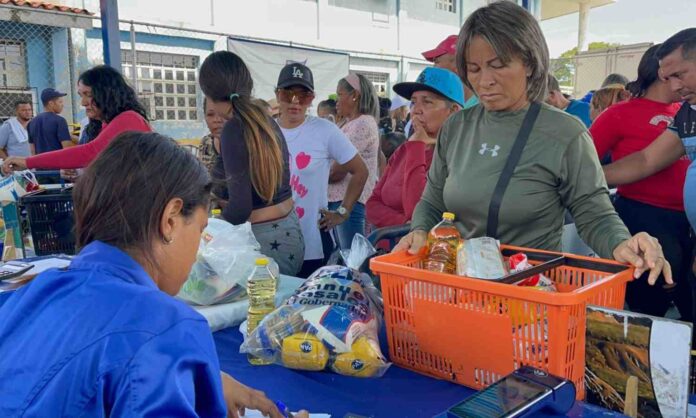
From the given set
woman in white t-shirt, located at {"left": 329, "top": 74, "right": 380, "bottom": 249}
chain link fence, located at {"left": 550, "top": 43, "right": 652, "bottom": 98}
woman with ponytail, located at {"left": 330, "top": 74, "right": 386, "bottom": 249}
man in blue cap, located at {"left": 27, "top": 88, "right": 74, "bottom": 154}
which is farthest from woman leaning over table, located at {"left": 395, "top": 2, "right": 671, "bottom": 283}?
chain link fence, located at {"left": 550, "top": 43, "right": 652, "bottom": 98}

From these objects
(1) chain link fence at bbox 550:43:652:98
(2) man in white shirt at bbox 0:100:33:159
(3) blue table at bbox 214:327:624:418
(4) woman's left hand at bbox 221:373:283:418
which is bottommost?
(3) blue table at bbox 214:327:624:418

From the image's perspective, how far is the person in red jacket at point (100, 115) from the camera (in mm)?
2758

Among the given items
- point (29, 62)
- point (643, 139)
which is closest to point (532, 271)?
point (643, 139)

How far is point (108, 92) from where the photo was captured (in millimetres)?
2816

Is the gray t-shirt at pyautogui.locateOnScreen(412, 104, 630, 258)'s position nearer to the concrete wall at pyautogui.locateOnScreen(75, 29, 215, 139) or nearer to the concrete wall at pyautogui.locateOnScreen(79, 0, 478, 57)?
the concrete wall at pyautogui.locateOnScreen(75, 29, 215, 139)

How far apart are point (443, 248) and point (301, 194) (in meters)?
1.69

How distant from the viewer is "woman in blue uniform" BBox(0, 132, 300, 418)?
26.0 inches

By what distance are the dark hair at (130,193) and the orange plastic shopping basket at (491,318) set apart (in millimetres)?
578

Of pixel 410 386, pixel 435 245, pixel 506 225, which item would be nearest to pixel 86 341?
pixel 410 386

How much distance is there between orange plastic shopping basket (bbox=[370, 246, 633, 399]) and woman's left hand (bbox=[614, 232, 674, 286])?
1.1 inches

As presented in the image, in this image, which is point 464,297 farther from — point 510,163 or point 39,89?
point 39,89

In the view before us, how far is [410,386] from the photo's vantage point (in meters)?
1.19

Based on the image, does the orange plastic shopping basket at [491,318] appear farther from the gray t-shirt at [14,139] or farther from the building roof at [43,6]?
the building roof at [43,6]

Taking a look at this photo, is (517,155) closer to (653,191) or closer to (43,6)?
(653,191)
